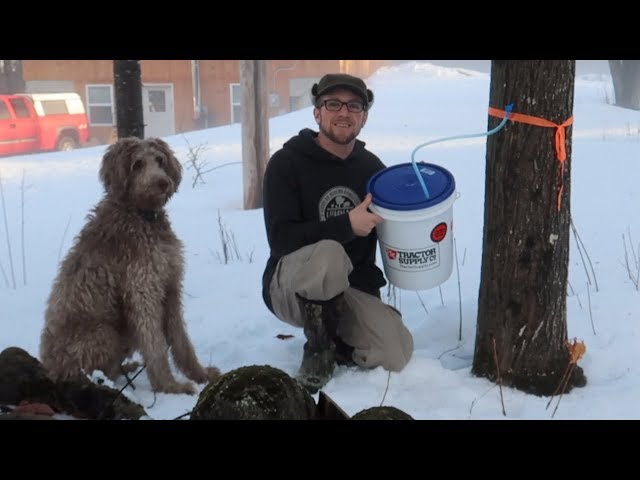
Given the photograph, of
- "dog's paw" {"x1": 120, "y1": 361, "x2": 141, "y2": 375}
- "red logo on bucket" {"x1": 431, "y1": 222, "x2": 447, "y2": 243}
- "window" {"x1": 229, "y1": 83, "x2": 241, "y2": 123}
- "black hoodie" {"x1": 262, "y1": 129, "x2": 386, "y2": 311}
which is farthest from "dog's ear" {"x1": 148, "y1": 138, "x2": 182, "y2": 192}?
"window" {"x1": 229, "y1": 83, "x2": 241, "y2": 123}

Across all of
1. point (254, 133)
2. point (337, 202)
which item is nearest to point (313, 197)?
point (337, 202)

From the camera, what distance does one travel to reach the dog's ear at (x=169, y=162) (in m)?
3.60

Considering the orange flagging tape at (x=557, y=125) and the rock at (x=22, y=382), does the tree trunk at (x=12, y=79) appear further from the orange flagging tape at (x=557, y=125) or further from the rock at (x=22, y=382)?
the orange flagging tape at (x=557, y=125)

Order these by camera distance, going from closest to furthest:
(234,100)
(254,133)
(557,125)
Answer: (557,125), (254,133), (234,100)

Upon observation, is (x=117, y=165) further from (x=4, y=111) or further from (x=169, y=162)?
(x=4, y=111)

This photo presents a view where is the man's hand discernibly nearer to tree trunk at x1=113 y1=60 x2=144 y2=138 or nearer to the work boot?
the work boot

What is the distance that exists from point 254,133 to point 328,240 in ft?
16.0

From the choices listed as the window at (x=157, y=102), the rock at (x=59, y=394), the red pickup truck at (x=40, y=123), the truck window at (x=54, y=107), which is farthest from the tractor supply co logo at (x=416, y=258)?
the window at (x=157, y=102)

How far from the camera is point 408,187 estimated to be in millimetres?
3520

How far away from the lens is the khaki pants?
355 cm

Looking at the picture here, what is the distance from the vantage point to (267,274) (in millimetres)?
3924

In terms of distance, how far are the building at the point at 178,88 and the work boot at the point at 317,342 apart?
72.3ft

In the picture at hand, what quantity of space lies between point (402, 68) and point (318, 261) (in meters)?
23.9
